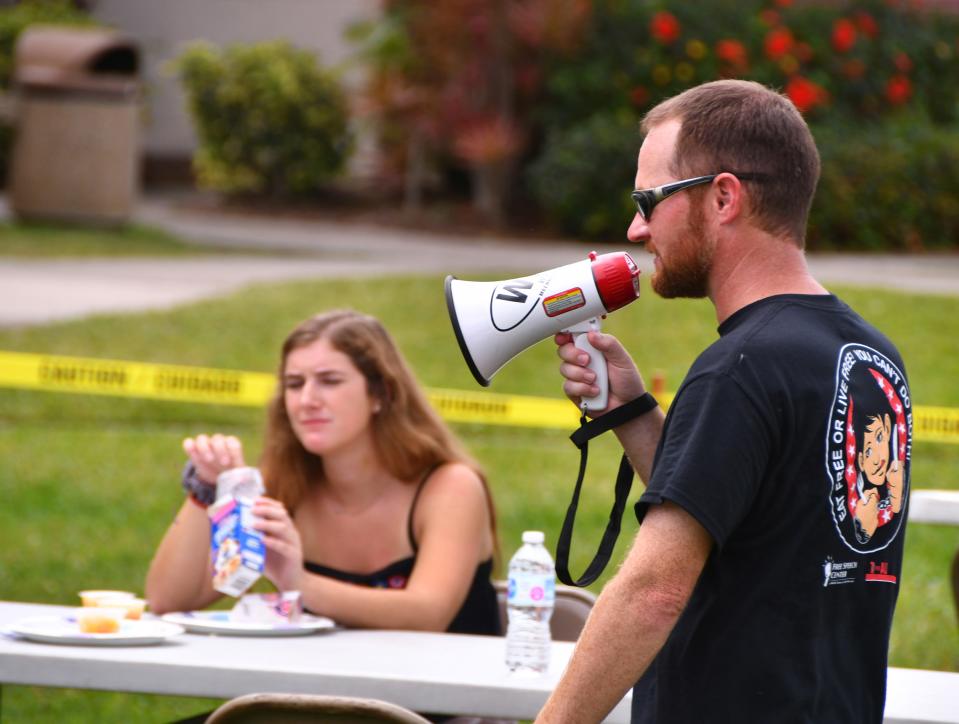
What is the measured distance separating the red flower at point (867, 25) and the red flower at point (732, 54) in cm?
199

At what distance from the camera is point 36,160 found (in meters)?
16.4

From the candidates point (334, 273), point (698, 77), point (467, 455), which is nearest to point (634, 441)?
point (467, 455)

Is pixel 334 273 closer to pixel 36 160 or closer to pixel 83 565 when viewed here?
pixel 36 160

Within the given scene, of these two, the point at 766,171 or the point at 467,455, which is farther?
the point at 467,455

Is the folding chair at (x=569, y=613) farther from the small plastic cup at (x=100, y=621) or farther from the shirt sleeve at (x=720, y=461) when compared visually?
the shirt sleeve at (x=720, y=461)

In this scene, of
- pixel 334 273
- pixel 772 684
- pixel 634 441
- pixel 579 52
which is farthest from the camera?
pixel 579 52

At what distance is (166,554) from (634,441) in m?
1.80

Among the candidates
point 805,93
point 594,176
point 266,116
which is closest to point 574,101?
point 594,176

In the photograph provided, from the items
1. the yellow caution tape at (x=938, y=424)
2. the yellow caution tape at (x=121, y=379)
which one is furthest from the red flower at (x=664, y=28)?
the yellow caution tape at (x=938, y=424)

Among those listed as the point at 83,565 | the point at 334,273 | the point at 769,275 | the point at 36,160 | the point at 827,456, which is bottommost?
the point at 83,565

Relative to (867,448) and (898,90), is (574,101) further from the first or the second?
(867,448)

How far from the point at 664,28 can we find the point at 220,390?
857cm

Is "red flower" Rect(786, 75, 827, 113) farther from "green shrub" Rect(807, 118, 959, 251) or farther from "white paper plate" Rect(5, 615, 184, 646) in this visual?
"white paper plate" Rect(5, 615, 184, 646)

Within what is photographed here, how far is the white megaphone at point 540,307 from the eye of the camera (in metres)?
2.83
